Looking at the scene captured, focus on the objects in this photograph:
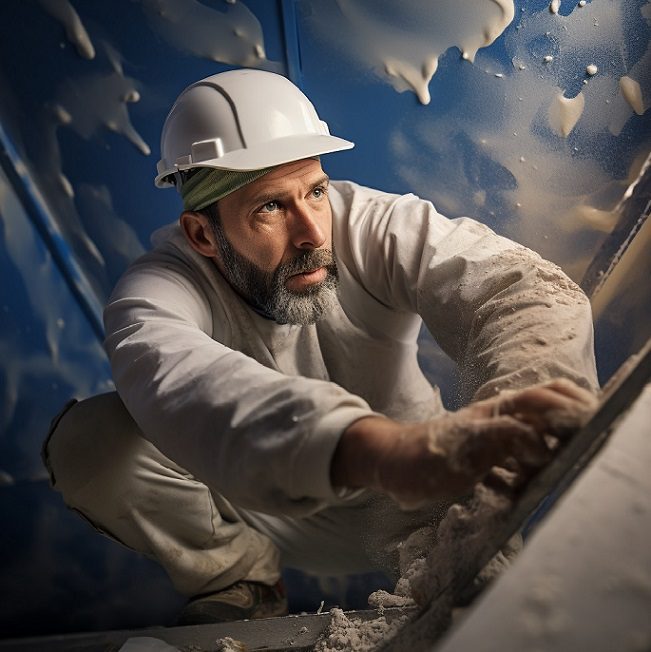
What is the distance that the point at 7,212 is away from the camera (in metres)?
2.63

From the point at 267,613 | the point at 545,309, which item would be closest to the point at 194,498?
the point at 267,613

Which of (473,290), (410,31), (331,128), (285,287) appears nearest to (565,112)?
(410,31)

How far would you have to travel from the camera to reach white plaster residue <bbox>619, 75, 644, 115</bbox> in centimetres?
215

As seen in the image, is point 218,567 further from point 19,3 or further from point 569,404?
point 19,3

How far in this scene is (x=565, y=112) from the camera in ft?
7.32

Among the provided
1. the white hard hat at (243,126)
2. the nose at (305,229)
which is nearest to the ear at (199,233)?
the white hard hat at (243,126)

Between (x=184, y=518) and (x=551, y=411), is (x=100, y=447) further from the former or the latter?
(x=551, y=411)

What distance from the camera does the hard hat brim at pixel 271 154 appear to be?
5.77 ft

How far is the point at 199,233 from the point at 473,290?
0.65 m

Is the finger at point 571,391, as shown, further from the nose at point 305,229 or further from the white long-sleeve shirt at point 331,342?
the nose at point 305,229

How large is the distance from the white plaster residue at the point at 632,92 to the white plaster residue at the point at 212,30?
2.94 feet

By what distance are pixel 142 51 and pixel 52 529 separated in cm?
156

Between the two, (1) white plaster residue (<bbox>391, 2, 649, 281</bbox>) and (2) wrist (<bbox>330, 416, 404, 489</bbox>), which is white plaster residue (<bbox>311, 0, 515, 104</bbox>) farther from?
(2) wrist (<bbox>330, 416, 404, 489</bbox>)

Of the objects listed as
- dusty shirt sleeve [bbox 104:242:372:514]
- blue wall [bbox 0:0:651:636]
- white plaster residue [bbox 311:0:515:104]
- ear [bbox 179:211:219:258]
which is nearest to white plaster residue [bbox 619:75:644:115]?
blue wall [bbox 0:0:651:636]
